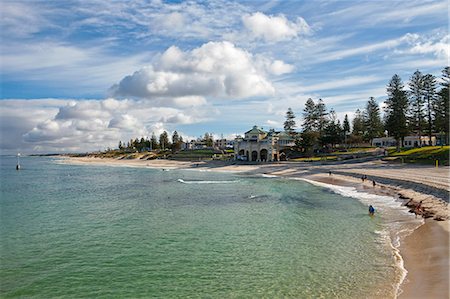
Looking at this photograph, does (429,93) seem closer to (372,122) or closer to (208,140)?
(372,122)

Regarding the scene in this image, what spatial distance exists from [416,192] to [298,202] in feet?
34.9

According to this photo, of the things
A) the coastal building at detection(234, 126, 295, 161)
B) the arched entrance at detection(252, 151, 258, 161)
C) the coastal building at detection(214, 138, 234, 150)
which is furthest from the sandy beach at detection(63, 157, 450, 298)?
the coastal building at detection(214, 138, 234, 150)

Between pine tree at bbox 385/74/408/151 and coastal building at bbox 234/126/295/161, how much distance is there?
2923cm

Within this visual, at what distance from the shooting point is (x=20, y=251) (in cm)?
1727

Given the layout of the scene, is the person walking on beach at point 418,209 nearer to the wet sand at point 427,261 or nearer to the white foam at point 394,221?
the white foam at point 394,221

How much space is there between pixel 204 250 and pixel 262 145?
76.5 meters

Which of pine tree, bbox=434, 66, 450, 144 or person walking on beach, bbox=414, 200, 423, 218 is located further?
pine tree, bbox=434, 66, 450, 144

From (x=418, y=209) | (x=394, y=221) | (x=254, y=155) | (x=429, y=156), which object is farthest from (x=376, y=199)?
(x=254, y=155)

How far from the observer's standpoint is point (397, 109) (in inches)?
2739

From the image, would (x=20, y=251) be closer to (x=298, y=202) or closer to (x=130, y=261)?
(x=130, y=261)

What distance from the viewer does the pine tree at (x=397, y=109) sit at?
222 ft

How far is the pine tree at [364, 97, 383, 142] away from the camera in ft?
327

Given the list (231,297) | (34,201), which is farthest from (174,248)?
(34,201)

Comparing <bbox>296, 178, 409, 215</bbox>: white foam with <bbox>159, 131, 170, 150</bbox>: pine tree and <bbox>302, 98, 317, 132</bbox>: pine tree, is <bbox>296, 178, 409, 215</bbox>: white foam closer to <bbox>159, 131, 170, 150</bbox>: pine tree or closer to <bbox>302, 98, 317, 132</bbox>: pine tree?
<bbox>302, 98, 317, 132</bbox>: pine tree
